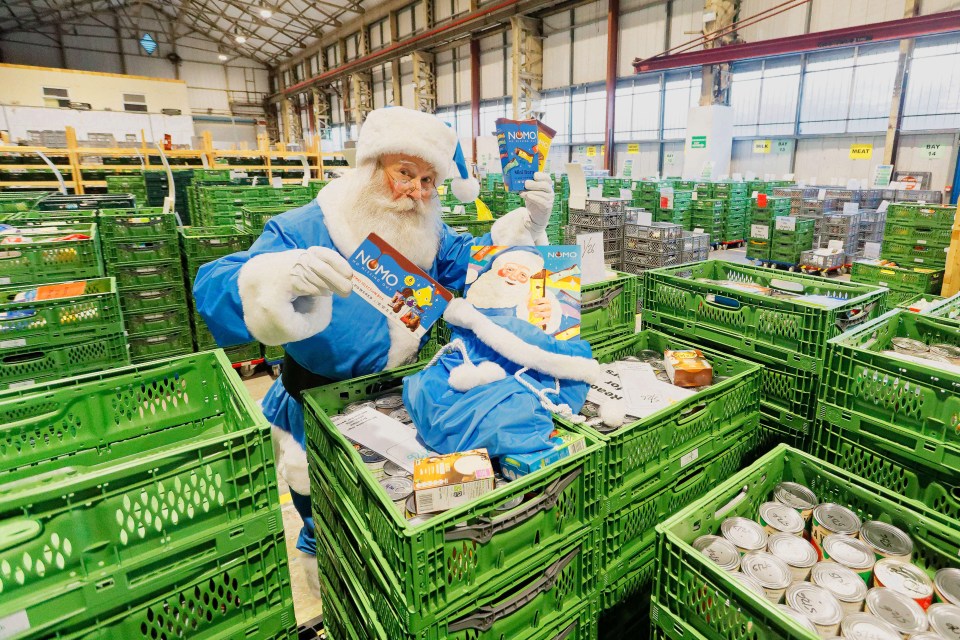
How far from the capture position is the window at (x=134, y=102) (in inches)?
815

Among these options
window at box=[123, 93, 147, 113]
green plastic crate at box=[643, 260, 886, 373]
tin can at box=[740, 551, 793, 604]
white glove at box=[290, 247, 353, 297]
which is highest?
window at box=[123, 93, 147, 113]

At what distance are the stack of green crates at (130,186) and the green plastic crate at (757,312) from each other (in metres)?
9.56

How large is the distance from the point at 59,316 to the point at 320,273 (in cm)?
274

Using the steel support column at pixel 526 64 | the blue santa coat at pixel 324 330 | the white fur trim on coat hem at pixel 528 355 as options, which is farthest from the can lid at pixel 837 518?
the steel support column at pixel 526 64

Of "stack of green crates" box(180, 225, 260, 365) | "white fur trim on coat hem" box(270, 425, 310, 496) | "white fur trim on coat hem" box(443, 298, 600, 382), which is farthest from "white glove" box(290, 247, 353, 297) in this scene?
"stack of green crates" box(180, 225, 260, 365)

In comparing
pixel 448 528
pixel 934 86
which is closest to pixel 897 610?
pixel 448 528

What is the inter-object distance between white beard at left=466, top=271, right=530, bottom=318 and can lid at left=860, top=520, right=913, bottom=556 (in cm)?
113

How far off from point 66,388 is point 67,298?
2377 millimetres

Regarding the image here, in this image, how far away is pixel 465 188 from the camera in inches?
100

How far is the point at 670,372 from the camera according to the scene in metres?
2.16

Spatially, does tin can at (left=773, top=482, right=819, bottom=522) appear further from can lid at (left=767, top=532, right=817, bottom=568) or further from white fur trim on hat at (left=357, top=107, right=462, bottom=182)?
white fur trim on hat at (left=357, top=107, right=462, bottom=182)

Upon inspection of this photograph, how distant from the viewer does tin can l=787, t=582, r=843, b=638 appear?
3.74 feet

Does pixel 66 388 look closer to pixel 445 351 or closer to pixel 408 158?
pixel 445 351

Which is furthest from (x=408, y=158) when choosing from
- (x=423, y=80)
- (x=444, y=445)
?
(x=423, y=80)
